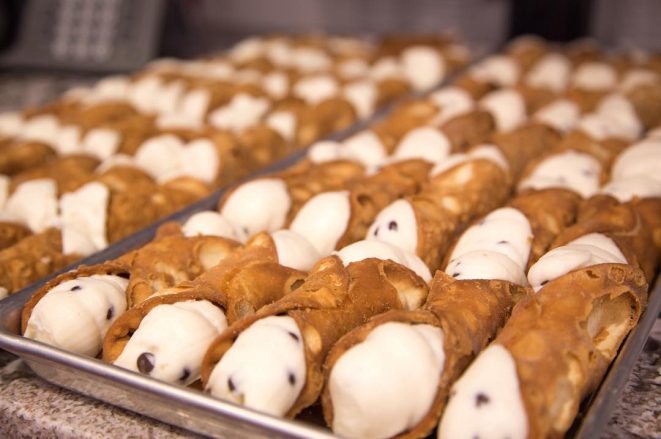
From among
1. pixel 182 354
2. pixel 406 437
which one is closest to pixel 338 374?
pixel 406 437

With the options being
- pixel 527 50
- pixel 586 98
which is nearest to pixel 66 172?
pixel 586 98

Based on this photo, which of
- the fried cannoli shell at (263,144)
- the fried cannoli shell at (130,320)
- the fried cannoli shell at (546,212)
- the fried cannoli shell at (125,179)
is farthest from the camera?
the fried cannoli shell at (263,144)

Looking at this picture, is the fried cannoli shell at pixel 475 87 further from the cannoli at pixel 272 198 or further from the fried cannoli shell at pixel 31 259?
the fried cannoli shell at pixel 31 259

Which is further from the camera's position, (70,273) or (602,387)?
(70,273)

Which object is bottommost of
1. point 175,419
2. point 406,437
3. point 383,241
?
point 175,419

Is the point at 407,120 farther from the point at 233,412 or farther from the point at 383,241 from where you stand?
the point at 233,412

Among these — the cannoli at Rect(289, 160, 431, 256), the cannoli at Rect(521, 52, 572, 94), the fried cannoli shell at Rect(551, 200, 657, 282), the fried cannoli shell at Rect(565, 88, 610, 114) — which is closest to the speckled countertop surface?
the fried cannoli shell at Rect(551, 200, 657, 282)

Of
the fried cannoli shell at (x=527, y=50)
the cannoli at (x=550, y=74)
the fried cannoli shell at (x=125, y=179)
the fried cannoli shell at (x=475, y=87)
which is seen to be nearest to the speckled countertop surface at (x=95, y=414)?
the fried cannoli shell at (x=125, y=179)
